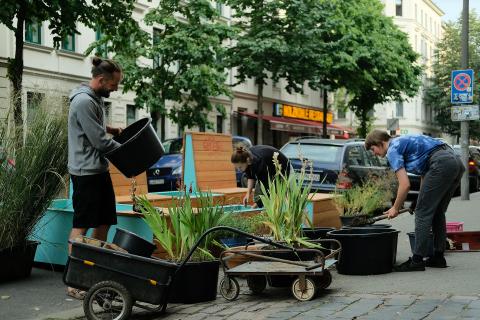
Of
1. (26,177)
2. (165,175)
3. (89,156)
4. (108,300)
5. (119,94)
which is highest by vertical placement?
(119,94)

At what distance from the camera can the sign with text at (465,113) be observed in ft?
63.2

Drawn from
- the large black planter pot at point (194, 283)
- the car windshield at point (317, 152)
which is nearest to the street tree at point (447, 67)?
the car windshield at point (317, 152)

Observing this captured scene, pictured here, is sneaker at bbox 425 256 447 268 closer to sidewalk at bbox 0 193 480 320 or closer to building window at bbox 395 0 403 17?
sidewalk at bbox 0 193 480 320

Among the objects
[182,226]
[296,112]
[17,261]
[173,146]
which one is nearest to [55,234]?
[17,261]

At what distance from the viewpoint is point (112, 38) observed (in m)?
17.0

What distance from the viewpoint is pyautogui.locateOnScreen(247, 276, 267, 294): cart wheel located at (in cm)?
650

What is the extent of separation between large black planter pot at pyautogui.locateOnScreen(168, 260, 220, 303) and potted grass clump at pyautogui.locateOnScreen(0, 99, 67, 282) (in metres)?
1.71

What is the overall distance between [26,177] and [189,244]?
69.4 inches

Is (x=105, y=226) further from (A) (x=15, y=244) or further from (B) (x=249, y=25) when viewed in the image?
(B) (x=249, y=25)

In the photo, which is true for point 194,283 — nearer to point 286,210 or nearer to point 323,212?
point 286,210

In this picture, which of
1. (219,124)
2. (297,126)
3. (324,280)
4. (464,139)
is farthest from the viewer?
(297,126)

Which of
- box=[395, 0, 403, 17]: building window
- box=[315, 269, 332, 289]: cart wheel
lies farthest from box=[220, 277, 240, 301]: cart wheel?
box=[395, 0, 403, 17]: building window

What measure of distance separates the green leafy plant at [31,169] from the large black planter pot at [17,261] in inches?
2.6

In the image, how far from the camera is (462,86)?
62.6ft
